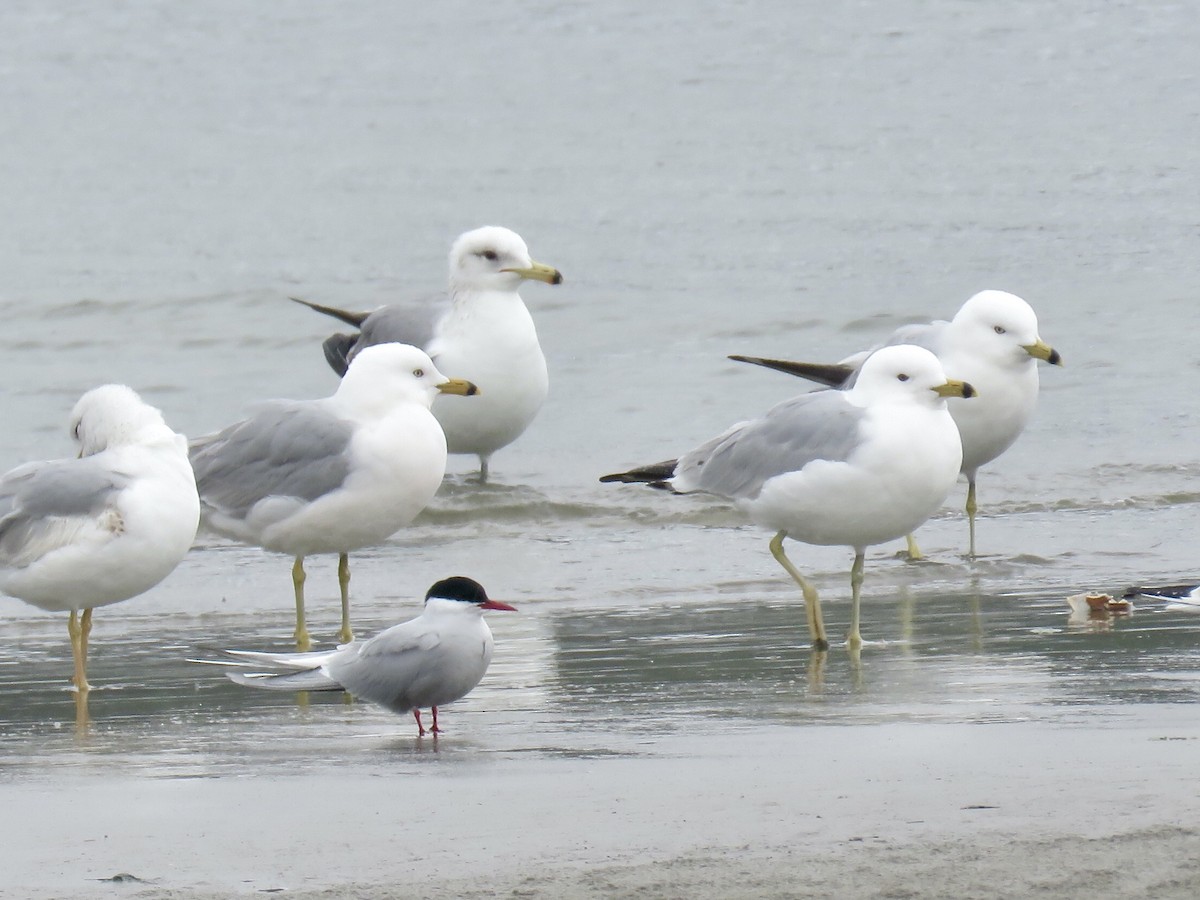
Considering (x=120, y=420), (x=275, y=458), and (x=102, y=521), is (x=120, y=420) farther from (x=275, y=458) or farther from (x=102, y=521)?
(x=275, y=458)

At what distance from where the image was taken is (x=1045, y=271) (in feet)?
57.0

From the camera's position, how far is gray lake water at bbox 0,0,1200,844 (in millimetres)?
6078

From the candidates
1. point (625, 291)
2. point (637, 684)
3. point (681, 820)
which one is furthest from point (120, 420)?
point (625, 291)

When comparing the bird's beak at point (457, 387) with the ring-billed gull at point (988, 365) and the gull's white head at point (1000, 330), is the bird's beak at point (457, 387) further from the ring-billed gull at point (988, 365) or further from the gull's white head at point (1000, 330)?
the gull's white head at point (1000, 330)

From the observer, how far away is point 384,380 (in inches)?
293

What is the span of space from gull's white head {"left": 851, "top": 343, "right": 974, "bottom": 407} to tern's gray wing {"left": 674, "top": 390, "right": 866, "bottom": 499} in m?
0.11

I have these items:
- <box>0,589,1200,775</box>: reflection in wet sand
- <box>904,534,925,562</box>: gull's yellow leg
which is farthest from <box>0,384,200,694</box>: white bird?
<box>904,534,925,562</box>: gull's yellow leg

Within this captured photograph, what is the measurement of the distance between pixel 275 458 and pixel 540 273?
326cm

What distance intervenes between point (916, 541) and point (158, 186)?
14.8m

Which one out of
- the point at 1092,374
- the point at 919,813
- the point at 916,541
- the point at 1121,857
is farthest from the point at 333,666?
the point at 1092,374

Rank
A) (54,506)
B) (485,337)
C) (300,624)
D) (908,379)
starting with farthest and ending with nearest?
(485,337) < (300,624) < (908,379) < (54,506)

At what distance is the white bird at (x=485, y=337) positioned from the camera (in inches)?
411

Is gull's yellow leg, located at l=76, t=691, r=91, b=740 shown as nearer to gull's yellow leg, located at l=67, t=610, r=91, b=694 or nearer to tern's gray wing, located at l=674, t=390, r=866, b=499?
gull's yellow leg, located at l=67, t=610, r=91, b=694

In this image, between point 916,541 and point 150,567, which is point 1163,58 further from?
point 150,567
